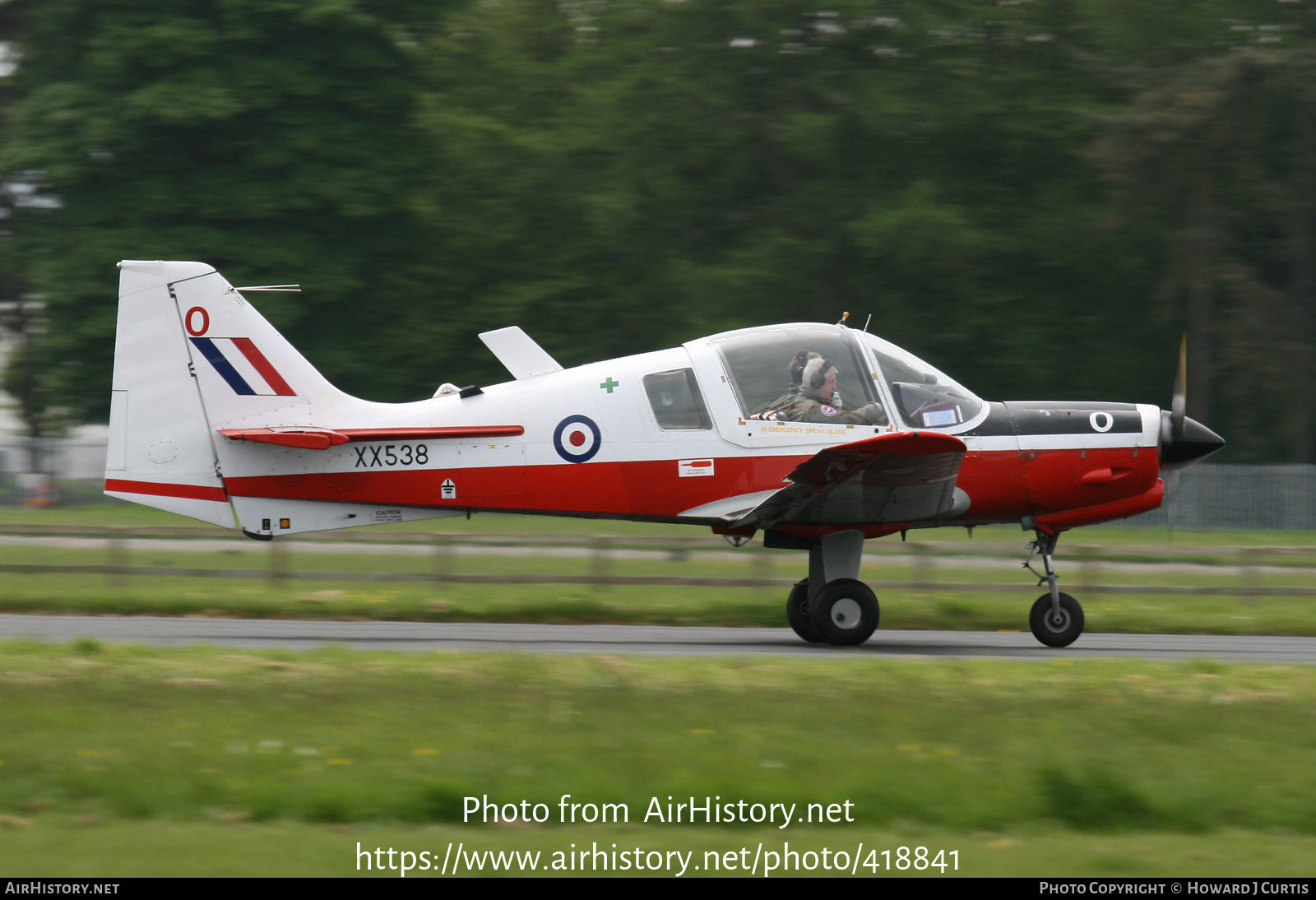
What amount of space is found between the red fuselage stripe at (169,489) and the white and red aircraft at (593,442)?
0.02 meters

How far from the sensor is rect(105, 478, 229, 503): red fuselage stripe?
10.8m

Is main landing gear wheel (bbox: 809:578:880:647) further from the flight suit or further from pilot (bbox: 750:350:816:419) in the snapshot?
pilot (bbox: 750:350:816:419)

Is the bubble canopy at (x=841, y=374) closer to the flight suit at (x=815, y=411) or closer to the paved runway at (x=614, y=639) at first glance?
the flight suit at (x=815, y=411)

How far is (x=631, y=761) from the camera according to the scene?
6301 millimetres

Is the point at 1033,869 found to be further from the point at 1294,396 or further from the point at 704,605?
the point at 1294,396

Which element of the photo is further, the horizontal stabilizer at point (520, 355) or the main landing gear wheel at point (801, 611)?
the horizontal stabilizer at point (520, 355)

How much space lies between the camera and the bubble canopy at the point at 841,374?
10.9 metres

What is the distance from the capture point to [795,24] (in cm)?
2723

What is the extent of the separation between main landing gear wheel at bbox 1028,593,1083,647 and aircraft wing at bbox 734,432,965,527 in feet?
4.11

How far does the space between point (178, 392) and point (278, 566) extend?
219 inches

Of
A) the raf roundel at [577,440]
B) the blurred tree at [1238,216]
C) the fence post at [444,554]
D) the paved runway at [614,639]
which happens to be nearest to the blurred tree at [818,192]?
the blurred tree at [1238,216]

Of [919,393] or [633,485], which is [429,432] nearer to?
[633,485]

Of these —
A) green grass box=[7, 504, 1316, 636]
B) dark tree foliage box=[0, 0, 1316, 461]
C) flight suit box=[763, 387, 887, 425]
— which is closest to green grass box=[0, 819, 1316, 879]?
flight suit box=[763, 387, 887, 425]
